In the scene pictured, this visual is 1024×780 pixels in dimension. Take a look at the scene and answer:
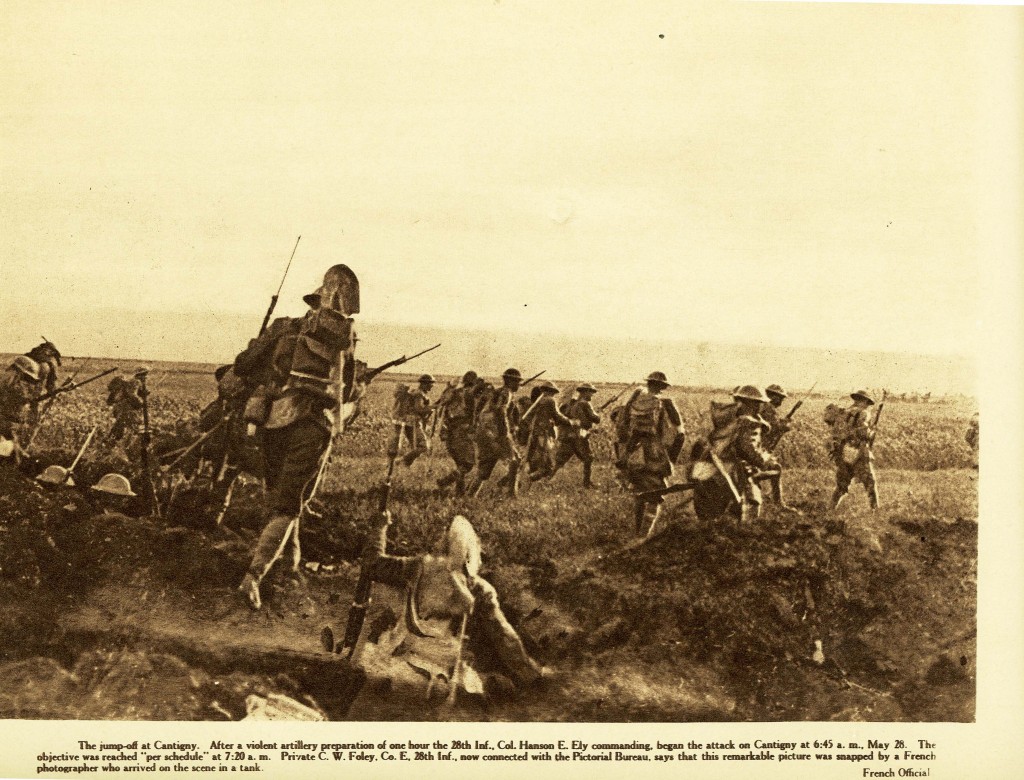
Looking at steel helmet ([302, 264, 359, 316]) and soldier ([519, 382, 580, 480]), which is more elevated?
steel helmet ([302, 264, 359, 316])

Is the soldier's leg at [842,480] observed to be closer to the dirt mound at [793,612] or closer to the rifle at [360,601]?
the dirt mound at [793,612]

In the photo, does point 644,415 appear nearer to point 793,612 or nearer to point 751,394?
point 751,394

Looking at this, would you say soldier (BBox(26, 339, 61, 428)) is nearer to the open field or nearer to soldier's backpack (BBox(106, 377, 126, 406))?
the open field

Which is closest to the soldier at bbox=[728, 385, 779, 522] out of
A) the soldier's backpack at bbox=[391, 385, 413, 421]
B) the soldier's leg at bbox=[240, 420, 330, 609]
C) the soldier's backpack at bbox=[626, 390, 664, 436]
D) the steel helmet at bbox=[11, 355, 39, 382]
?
the soldier's backpack at bbox=[626, 390, 664, 436]

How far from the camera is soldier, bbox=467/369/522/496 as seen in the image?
7988 mm

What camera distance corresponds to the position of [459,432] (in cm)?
799

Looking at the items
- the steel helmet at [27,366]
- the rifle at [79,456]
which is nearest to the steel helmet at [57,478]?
the rifle at [79,456]

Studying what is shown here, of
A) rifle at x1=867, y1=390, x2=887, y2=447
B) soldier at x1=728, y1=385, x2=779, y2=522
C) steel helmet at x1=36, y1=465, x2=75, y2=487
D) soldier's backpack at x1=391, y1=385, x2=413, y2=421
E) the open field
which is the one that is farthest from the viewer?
rifle at x1=867, y1=390, x2=887, y2=447

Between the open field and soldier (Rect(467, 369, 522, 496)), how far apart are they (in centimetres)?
15

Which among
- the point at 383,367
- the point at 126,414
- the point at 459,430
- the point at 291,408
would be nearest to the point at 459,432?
the point at 459,430

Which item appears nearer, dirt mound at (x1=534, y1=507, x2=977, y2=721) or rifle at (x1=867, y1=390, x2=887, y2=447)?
dirt mound at (x1=534, y1=507, x2=977, y2=721)

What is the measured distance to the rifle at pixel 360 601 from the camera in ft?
25.5

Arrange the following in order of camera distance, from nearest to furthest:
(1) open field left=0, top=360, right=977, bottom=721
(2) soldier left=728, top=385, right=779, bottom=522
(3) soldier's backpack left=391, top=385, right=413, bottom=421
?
(1) open field left=0, top=360, right=977, bottom=721 → (3) soldier's backpack left=391, top=385, right=413, bottom=421 → (2) soldier left=728, top=385, right=779, bottom=522

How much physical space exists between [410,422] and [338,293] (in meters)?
1.03
